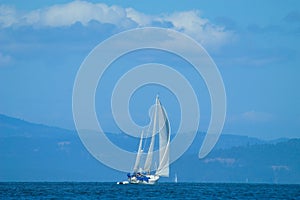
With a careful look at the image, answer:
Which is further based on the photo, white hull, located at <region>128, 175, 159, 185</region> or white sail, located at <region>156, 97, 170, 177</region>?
white hull, located at <region>128, 175, 159, 185</region>

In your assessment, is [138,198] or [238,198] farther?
[238,198]

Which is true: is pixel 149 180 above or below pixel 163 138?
below

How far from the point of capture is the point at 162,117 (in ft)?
579

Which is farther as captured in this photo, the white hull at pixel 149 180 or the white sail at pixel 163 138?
the white hull at pixel 149 180

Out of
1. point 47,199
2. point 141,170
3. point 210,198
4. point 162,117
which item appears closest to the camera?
point 47,199

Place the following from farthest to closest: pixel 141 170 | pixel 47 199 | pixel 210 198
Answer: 1. pixel 141 170
2. pixel 210 198
3. pixel 47 199

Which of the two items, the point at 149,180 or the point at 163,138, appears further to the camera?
the point at 149,180

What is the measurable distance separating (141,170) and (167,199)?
5664 centimetres

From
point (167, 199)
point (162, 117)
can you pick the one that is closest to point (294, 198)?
point (167, 199)

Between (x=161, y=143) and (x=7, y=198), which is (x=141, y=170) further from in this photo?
(x=7, y=198)

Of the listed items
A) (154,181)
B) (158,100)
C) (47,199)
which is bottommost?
(47,199)

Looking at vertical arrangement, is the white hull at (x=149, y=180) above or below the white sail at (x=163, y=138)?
below

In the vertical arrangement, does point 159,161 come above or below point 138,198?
above

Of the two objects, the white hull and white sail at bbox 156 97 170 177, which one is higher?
white sail at bbox 156 97 170 177
